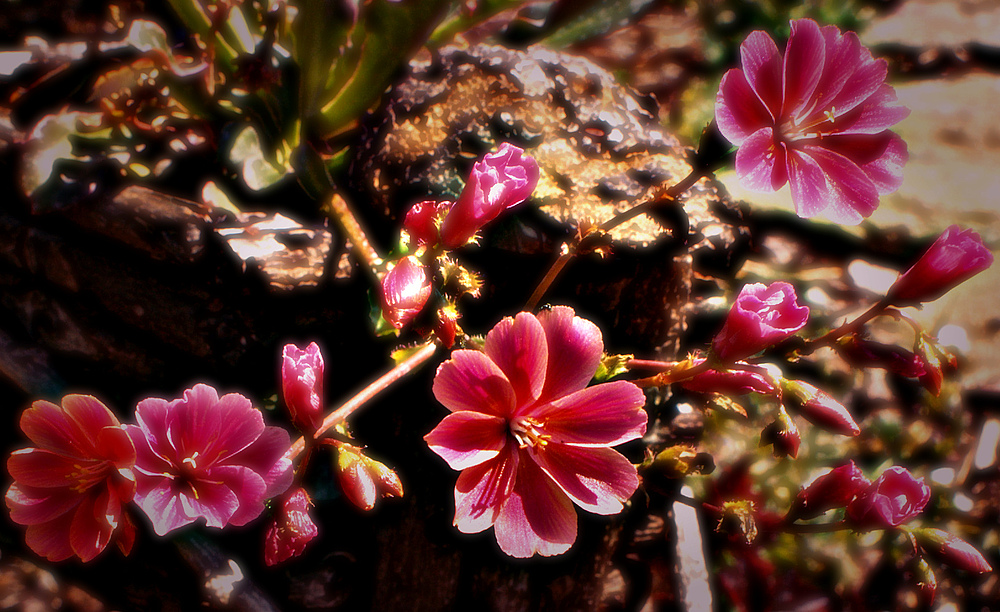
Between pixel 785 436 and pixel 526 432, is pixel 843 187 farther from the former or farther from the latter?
pixel 526 432

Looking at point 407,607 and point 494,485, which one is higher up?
point 494,485

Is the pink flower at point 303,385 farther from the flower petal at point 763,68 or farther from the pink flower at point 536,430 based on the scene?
the flower petal at point 763,68

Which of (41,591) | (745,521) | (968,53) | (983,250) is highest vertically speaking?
(983,250)

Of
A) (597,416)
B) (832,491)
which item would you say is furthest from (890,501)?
(597,416)

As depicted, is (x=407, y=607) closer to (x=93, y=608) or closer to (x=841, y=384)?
(x=93, y=608)

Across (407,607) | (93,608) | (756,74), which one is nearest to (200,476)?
(407,607)
